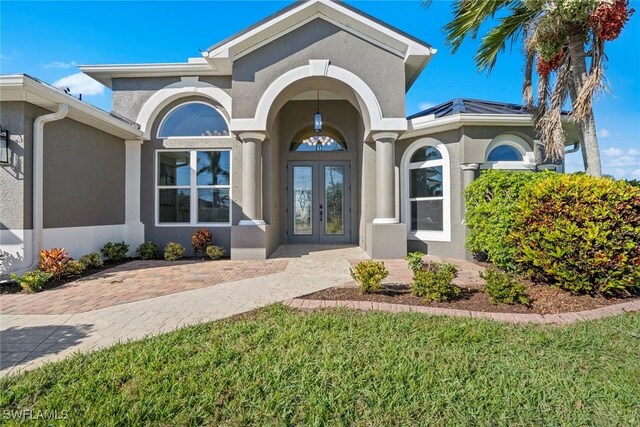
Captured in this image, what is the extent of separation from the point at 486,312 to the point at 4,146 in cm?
934

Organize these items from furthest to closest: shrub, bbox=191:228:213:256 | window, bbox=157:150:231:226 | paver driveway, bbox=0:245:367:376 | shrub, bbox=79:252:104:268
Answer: window, bbox=157:150:231:226, shrub, bbox=191:228:213:256, shrub, bbox=79:252:104:268, paver driveway, bbox=0:245:367:376

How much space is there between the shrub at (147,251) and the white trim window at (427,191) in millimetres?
7858

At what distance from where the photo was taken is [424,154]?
9398 millimetres

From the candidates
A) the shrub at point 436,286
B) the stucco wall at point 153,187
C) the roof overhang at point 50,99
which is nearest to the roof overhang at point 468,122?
the shrub at point 436,286

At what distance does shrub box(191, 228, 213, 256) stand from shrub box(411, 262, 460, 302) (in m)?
6.60

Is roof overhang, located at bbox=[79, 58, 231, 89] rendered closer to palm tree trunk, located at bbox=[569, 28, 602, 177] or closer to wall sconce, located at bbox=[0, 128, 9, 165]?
wall sconce, located at bbox=[0, 128, 9, 165]

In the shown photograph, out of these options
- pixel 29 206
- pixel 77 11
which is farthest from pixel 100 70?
pixel 29 206

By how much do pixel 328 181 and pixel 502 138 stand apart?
5.82 m

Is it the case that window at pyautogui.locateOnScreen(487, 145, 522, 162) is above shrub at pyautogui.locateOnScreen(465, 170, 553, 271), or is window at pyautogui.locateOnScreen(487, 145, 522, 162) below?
above

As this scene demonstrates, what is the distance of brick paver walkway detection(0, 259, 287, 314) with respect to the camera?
4730 millimetres

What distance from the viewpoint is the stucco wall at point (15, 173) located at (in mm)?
6066

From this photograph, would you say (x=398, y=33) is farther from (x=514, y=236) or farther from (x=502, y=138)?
(x=514, y=236)

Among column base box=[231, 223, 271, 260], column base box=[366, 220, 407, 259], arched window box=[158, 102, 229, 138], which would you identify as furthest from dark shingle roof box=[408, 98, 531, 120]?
arched window box=[158, 102, 229, 138]

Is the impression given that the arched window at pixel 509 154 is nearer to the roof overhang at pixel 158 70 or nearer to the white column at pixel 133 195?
the roof overhang at pixel 158 70
